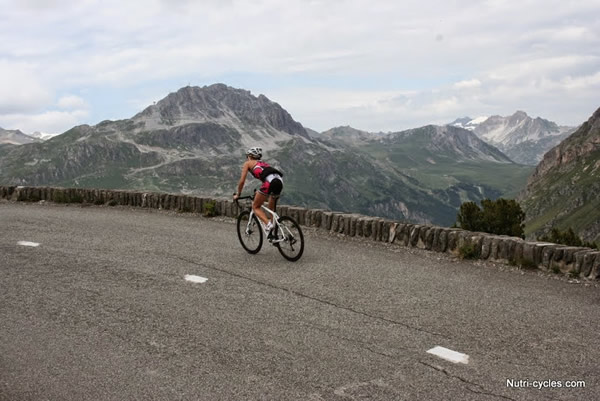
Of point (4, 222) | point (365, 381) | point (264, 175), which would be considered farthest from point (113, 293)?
point (4, 222)

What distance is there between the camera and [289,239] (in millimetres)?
12195

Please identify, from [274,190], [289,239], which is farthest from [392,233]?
[274,190]

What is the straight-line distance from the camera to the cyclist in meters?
12.2

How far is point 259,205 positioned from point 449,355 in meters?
6.59

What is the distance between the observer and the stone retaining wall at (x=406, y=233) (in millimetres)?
11102

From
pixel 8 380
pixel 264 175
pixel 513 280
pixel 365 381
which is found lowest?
pixel 8 380

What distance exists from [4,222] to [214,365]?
42.2 ft

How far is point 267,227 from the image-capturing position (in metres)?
12.4

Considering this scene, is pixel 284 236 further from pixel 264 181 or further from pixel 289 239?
pixel 264 181

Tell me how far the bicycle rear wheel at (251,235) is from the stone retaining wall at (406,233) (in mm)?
3256

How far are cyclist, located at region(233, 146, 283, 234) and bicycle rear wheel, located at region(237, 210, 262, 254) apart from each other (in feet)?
1.38

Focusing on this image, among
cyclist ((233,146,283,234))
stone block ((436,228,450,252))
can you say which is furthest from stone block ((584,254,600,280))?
cyclist ((233,146,283,234))

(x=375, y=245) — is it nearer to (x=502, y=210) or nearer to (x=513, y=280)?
(x=513, y=280)

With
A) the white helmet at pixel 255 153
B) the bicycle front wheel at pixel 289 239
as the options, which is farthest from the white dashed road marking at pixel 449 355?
the white helmet at pixel 255 153
